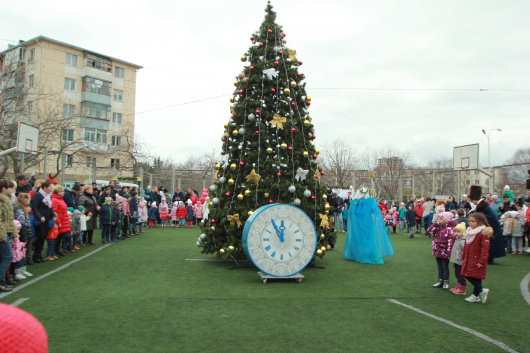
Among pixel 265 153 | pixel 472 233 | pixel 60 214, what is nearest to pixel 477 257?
pixel 472 233

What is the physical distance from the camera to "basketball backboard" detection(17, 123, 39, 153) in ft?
49.2

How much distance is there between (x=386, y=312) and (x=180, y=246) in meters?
8.46

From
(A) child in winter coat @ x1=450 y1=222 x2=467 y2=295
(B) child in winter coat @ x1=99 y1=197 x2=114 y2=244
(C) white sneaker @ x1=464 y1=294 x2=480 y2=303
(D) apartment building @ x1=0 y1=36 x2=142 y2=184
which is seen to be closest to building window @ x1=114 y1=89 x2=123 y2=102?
(D) apartment building @ x1=0 y1=36 x2=142 y2=184

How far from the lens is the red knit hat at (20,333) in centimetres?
84

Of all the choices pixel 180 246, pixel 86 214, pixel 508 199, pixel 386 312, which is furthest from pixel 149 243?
pixel 508 199

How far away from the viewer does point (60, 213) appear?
34.1 ft

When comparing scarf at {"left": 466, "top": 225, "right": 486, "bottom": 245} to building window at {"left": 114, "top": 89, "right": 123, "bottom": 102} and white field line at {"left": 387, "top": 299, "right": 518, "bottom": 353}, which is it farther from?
building window at {"left": 114, "top": 89, "right": 123, "bottom": 102}

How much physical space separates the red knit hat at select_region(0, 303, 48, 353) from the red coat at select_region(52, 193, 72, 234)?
34.3ft

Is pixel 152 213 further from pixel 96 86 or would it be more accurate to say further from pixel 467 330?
pixel 96 86

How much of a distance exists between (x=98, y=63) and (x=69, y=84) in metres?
4.39

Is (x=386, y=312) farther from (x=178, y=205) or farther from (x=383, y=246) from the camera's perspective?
(x=178, y=205)

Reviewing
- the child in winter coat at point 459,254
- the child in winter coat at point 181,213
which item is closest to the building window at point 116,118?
the child in winter coat at point 181,213

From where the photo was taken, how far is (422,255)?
12289 mm

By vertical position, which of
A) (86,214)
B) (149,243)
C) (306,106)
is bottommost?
(149,243)
